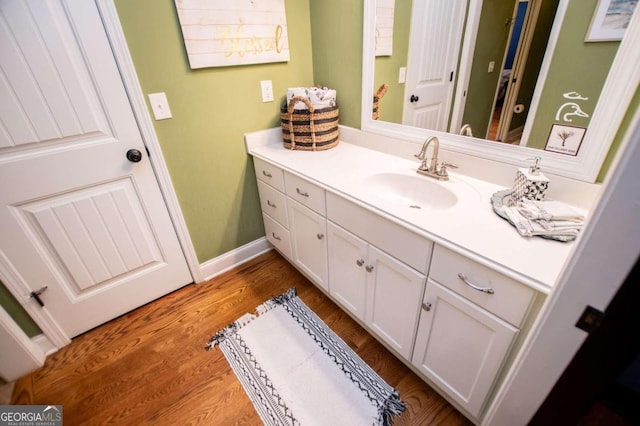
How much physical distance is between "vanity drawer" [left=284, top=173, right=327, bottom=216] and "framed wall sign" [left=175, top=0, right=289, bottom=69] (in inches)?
29.2

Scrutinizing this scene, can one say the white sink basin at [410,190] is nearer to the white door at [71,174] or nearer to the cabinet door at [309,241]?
the cabinet door at [309,241]

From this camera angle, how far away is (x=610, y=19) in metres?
0.77

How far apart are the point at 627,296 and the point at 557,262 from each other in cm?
23

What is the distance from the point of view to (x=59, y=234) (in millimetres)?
1346

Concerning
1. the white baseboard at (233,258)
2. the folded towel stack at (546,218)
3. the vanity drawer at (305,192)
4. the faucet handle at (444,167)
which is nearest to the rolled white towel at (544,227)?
the folded towel stack at (546,218)

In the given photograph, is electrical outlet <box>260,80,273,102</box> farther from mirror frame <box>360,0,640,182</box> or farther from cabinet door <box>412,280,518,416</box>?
cabinet door <box>412,280,518,416</box>

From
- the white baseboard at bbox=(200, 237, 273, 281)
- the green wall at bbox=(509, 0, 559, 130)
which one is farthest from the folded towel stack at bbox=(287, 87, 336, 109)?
the white baseboard at bbox=(200, 237, 273, 281)

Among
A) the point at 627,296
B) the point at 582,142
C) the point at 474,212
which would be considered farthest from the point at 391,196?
→ the point at 627,296

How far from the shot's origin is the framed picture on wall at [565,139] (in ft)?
2.95

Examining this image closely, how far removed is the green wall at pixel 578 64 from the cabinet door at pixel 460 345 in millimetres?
712

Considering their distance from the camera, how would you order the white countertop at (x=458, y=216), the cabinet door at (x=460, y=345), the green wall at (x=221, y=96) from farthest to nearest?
the green wall at (x=221, y=96), the cabinet door at (x=460, y=345), the white countertop at (x=458, y=216)

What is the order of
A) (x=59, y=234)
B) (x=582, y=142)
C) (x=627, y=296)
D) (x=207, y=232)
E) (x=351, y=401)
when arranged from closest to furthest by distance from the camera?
(x=627, y=296), (x=582, y=142), (x=351, y=401), (x=59, y=234), (x=207, y=232)

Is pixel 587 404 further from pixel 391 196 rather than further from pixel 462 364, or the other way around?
pixel 391 196

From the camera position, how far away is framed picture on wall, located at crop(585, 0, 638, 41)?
744 millimetres
